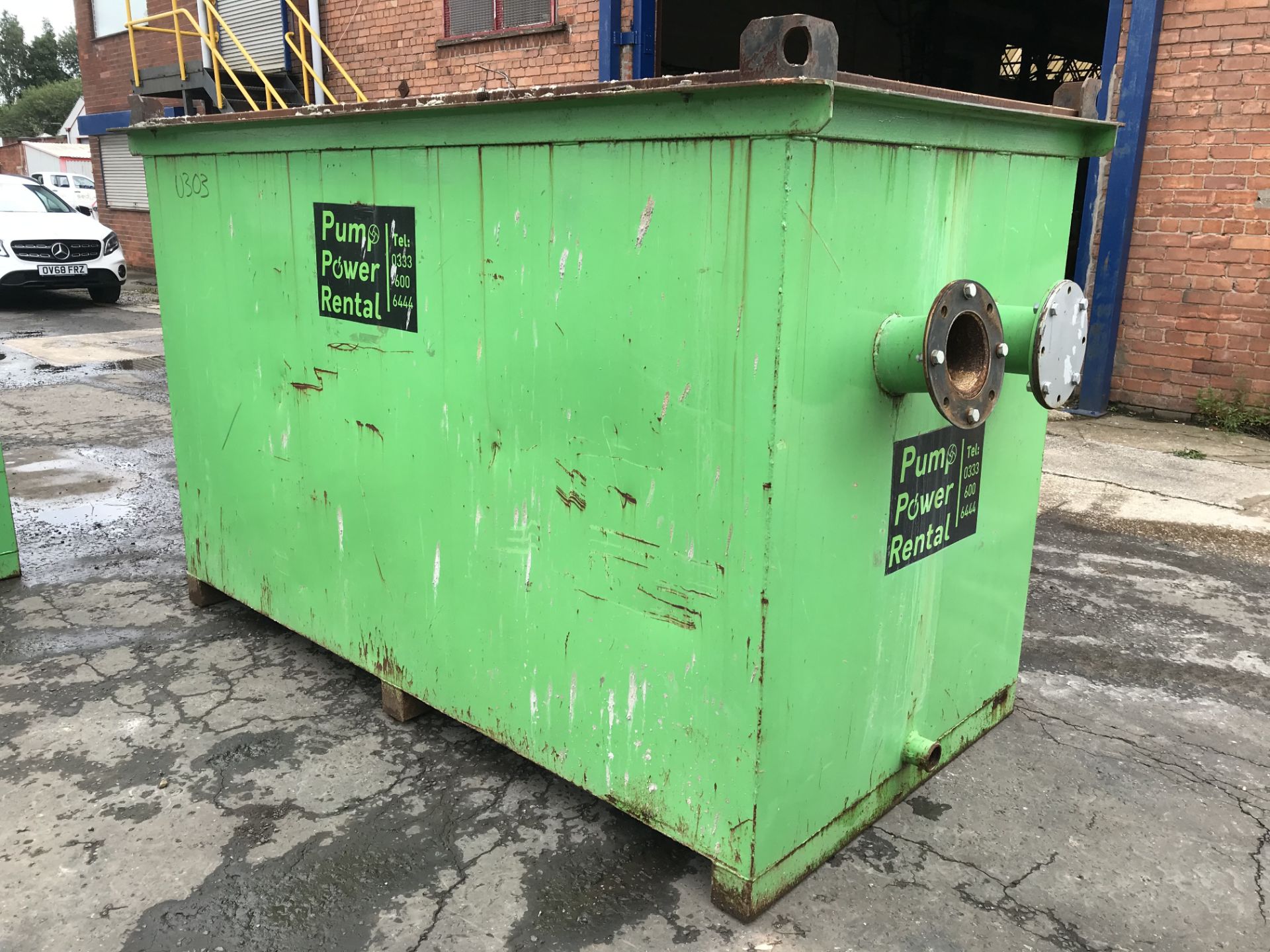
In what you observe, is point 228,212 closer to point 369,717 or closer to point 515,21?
point 369,717

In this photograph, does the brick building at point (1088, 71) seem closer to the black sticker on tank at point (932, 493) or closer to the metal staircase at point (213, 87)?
the metal staircase at point (213, 87)

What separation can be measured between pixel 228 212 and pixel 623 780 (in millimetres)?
1961

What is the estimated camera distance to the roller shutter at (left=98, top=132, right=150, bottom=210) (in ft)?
52.1

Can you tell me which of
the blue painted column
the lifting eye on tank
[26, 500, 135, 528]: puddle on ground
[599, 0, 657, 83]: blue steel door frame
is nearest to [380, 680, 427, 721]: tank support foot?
the lifting eye on tank

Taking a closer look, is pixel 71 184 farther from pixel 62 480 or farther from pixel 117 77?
pixel 62 480

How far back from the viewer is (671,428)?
6.07ft

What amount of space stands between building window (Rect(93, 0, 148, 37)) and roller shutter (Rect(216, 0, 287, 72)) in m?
2.34

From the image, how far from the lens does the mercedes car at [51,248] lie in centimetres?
1163

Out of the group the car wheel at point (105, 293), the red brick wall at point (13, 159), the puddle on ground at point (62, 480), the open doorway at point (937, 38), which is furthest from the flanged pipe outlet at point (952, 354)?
the red brick wall at point (13, 159)

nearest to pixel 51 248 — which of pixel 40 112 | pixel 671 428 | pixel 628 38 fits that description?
pixel 628 38

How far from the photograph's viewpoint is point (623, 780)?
212cm

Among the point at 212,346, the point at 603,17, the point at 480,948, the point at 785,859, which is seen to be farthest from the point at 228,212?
the point at 603,17

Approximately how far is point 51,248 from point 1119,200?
455 inches

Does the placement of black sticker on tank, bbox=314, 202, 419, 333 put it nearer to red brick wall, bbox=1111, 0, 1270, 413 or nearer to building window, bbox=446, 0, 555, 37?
red brick wall, bbox=1111, 0, 1270, 413
